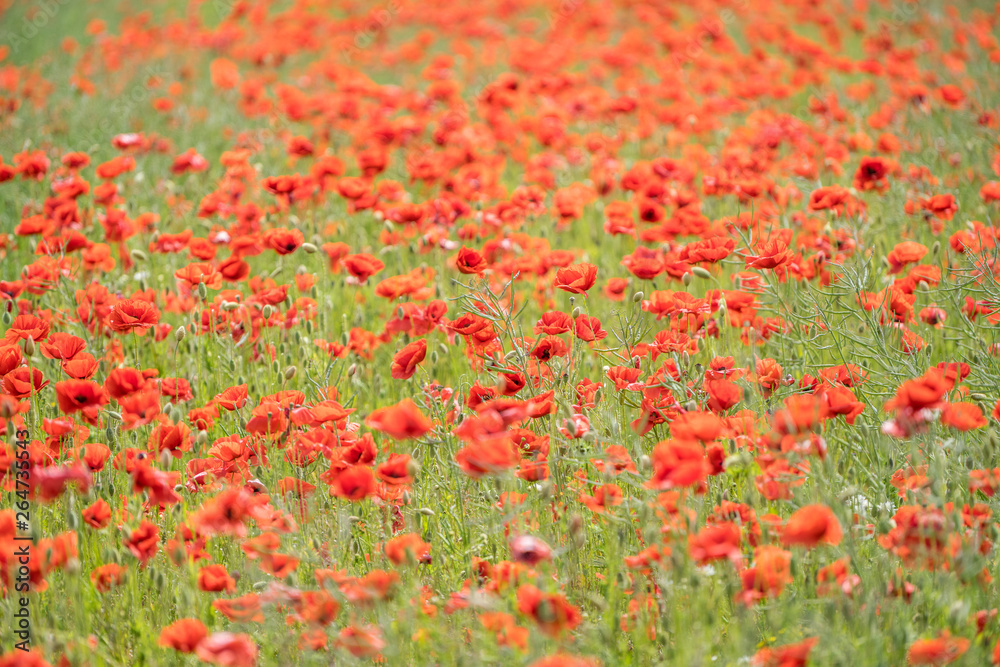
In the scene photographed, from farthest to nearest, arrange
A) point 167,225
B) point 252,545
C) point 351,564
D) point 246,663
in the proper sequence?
1. point 167,225
2. point 351,564
3. point 252,545
4. point 246,663

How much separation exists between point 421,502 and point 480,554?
0.24 metres

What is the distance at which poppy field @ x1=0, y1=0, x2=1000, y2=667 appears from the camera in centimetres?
180

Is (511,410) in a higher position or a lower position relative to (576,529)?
higher

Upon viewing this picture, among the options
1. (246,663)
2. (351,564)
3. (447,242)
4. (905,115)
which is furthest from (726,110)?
(246,663)

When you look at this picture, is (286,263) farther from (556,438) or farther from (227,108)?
(227,108)

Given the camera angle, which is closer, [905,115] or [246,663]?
[246,663]

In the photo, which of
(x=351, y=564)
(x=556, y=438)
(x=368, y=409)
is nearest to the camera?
(x=351, y=564)

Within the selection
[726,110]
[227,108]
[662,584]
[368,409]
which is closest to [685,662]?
[662,584]

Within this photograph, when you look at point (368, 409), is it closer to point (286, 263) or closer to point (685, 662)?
point (286, 263)

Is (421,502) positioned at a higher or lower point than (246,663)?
lower

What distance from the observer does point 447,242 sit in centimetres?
387

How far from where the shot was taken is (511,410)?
6.31 feet

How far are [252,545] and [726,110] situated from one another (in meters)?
5.13

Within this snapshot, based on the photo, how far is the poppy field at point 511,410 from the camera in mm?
1800
